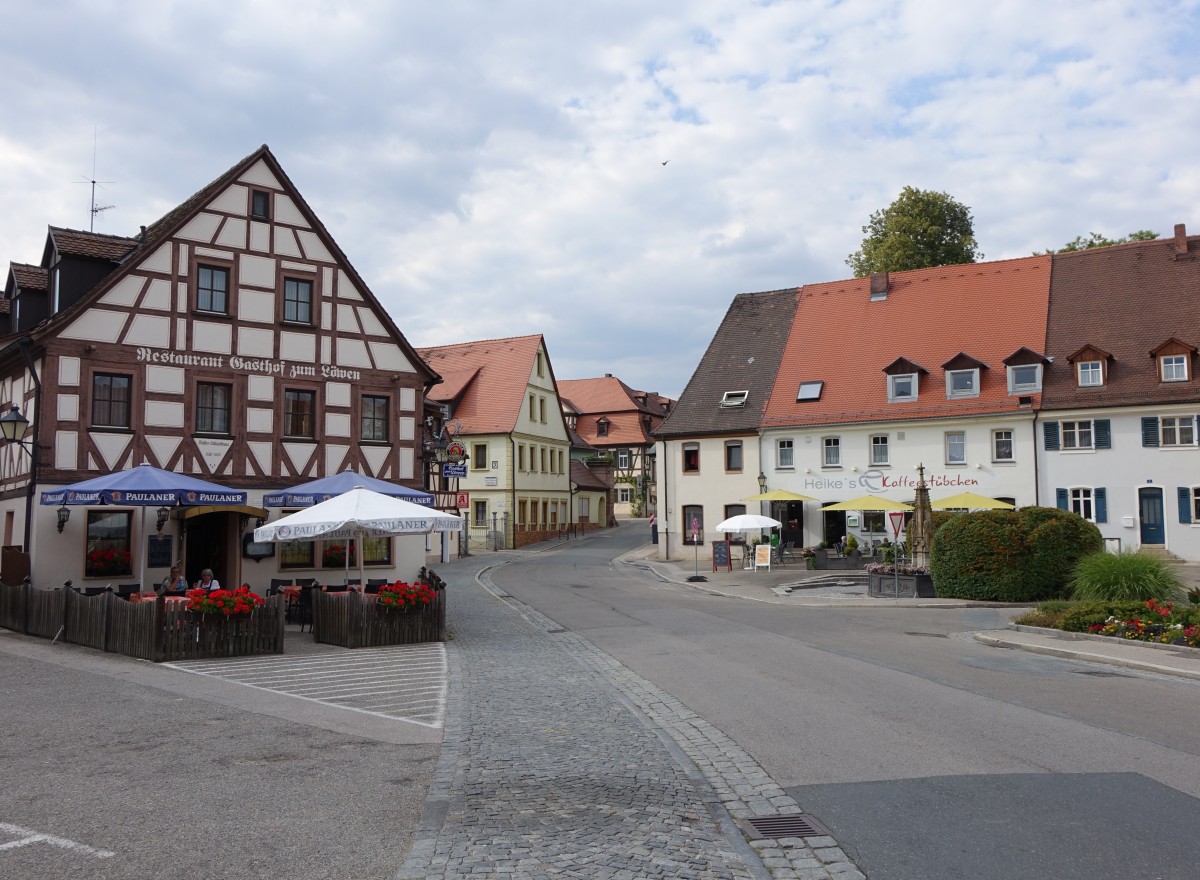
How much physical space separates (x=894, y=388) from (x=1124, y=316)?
8557 mm

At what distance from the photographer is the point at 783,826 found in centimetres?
686

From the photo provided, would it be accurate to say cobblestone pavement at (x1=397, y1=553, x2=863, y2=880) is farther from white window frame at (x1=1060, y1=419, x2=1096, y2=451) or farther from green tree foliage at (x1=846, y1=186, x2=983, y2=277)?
green tree foliage at (x1=846, y1=186, x2=983, y2=277)

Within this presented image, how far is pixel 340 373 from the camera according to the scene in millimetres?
26328

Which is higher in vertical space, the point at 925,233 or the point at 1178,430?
the point at 925,233

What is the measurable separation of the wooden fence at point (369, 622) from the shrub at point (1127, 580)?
1330cm

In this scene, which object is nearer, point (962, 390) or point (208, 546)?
point (208, 546)

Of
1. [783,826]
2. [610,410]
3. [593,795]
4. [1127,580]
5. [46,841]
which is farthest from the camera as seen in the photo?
[610,410]

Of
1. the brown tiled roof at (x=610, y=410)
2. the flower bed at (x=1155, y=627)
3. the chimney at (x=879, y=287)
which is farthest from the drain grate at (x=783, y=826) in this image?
the brown tiled roof at (x=610, y=410)

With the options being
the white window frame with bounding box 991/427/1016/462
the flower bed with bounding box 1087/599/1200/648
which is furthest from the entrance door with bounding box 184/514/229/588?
the white window frame with bounding box 991/427/1016/462

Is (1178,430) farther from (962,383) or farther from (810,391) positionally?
(810,391)

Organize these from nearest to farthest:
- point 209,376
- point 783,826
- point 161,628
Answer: point 783,826 < point 161,628 < point 209,376

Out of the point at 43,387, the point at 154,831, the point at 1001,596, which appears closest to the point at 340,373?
the point at 43,387

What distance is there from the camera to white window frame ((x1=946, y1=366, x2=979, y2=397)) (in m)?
39.7

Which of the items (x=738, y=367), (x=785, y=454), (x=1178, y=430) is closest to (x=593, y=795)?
(x=1178, y=430)
